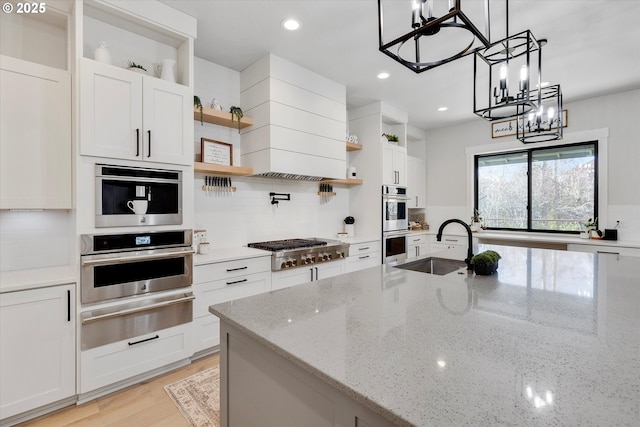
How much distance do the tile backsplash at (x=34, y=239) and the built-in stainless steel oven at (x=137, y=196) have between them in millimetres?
371

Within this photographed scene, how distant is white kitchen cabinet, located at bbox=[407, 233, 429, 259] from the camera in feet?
16.0

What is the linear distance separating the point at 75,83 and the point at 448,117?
4890 mm

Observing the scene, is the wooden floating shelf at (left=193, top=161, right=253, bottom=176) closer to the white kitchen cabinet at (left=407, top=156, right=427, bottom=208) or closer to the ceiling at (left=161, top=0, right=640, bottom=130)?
the ceiling at (left=161, top=0, right=640, bottom=130)

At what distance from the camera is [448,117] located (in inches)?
198

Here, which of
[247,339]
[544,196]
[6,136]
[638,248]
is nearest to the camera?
[247,339]

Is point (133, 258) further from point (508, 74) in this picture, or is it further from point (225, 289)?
point (508, 74)

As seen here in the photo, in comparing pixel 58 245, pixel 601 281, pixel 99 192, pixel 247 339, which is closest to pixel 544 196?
pixel 601 281

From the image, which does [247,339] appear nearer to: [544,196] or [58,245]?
[58,245]

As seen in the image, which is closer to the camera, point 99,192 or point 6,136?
point 6,136

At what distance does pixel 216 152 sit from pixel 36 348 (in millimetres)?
2032

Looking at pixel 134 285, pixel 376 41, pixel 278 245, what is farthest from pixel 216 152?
pixel 376 41

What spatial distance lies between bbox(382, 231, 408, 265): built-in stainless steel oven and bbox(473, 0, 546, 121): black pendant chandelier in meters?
1.95

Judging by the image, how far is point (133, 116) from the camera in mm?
2205

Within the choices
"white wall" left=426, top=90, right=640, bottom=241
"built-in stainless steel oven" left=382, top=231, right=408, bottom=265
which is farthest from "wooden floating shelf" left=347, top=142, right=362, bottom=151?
"white wall" left=426, top=90, right=640, bottom=241
